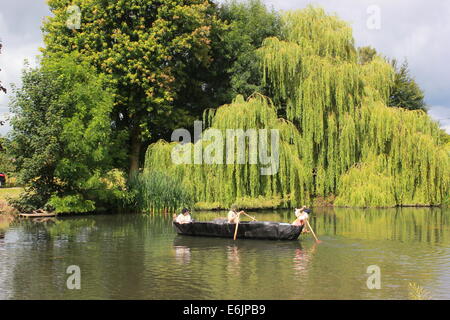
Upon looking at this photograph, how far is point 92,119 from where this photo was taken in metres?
32.2

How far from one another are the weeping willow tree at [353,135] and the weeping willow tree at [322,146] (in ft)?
0.19

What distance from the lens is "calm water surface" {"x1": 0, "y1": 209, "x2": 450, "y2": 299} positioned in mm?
12836

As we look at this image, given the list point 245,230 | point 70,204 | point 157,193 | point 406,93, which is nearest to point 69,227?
point 70,204

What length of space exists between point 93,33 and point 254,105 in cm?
1093

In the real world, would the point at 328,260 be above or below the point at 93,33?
below

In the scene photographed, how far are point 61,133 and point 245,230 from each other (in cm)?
1369

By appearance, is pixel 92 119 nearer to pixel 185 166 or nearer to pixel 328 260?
pixel 185 166

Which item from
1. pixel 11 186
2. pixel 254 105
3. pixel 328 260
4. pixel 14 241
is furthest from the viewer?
pixel 11 186

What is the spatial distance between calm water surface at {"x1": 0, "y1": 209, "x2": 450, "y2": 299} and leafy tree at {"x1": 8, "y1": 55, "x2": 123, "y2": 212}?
5.58m

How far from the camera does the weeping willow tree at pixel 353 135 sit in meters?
33.4

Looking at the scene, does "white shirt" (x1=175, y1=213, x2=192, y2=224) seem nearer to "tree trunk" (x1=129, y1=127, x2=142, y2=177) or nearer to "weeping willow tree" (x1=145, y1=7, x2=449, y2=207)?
"weeping willow tree" (x1=145, y1=7, x2=449, y2=207)

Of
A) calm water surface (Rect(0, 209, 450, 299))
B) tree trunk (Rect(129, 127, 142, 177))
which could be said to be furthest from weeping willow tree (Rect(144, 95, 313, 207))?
calm water surface (Rect(0, 209, 450, 299))

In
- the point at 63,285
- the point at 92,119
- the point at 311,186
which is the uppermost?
the point at 92,119

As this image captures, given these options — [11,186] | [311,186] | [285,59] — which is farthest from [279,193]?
[11,186]
